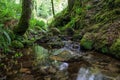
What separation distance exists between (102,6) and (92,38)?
3.44 m

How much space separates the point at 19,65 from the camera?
5016mm

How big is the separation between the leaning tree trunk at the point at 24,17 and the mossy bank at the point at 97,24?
2.15 metres

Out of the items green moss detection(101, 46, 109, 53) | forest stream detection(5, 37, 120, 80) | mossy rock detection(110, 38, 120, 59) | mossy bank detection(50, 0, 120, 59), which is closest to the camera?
forest stream detection(5, 37, 120, 80)

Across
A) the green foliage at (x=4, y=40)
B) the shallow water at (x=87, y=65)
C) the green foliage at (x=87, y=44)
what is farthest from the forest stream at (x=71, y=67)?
the green foliage at (x=4, y=40)

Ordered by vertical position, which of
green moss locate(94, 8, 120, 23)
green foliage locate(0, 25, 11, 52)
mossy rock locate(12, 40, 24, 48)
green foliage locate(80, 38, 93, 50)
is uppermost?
green moss locate(94, 8, 120, 23)

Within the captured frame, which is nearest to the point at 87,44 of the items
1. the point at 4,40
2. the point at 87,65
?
the point at 87,65

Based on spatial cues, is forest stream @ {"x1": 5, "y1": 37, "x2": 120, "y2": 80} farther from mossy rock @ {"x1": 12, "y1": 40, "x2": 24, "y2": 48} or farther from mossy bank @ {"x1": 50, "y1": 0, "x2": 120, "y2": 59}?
mossy rock @ {"x1": 12, "y1": 40, "x2": 24, "y2": 48}

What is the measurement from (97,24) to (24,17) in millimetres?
3400

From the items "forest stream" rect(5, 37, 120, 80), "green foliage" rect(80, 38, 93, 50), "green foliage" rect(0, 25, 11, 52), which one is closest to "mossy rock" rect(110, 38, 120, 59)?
"forest stream" rect(5, 37, 120, 80)

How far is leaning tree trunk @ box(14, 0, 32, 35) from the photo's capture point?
6746 mm

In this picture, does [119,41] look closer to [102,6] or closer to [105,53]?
[105,53]

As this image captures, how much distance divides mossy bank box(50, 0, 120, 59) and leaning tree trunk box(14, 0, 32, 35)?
84.8 inches

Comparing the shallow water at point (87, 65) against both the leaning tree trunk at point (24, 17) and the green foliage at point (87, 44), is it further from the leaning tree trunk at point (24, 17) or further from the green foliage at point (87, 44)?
the leaning tree trunk at point (24, 17)

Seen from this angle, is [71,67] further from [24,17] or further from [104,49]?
[24,17]
